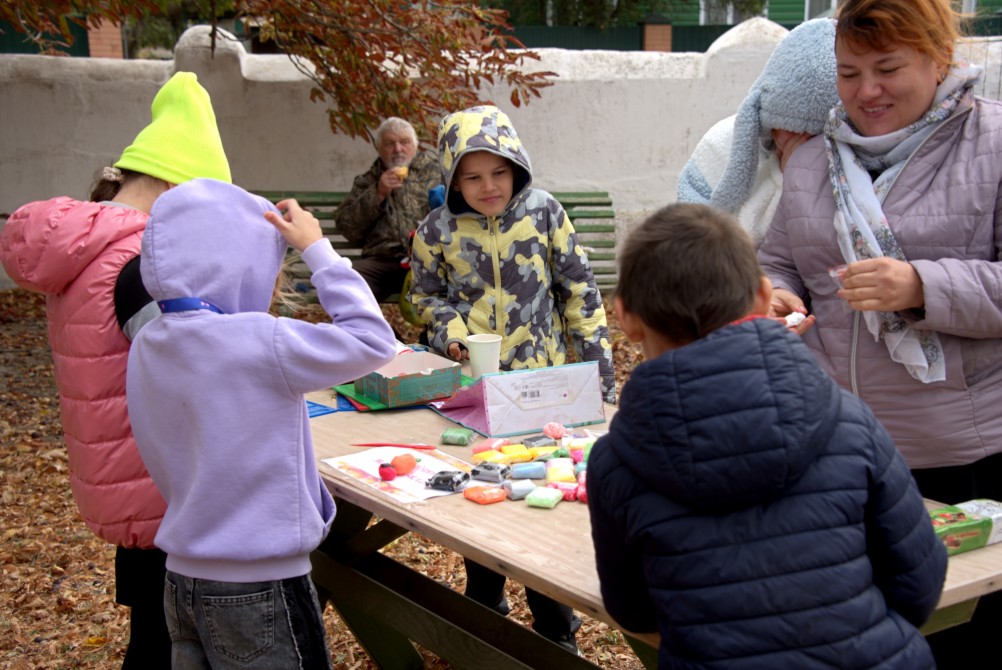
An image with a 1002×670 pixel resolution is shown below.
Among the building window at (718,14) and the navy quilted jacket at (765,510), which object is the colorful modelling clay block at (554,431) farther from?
the building window at (718,14)

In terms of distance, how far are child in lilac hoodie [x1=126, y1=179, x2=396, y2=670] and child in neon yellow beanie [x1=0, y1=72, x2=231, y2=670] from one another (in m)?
0.27

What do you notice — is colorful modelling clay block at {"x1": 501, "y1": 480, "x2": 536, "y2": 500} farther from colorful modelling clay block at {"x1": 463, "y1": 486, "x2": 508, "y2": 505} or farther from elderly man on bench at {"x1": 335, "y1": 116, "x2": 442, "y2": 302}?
elderly man on bench at {"x1": 335, "y1": 116, "x2": 442, "y2": 302}

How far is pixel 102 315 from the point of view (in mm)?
2234

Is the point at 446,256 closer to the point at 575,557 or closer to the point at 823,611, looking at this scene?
the point at 575,557

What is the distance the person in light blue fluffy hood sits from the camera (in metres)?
2.41

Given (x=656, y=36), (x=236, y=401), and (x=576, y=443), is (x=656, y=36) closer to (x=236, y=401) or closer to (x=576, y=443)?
(x=576, y=443)

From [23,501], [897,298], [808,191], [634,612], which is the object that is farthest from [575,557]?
[23,501]

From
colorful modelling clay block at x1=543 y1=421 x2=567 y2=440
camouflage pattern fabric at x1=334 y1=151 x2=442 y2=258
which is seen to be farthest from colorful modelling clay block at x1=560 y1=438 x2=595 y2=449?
camouflage pattern fabric at x1=334 y1=151 x2=442 y2=258

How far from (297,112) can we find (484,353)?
5552mm

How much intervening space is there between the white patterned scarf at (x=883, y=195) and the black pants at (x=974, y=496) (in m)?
0.23

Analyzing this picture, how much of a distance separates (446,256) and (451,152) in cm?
34

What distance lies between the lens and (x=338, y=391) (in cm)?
300

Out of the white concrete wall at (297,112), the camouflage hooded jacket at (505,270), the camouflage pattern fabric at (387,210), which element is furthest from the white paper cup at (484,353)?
the white concrete wall at (297,112)

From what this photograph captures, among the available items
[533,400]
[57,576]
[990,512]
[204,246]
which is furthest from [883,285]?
[57,576]
